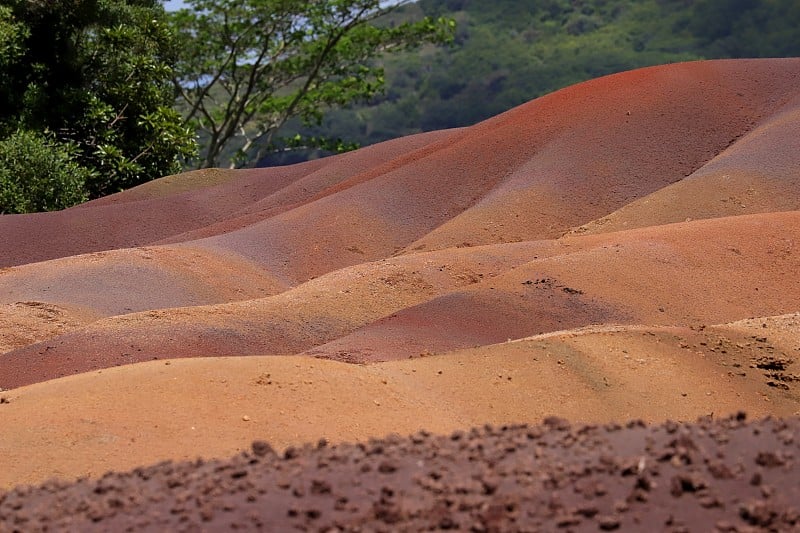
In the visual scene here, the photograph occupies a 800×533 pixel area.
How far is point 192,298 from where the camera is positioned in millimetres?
10602

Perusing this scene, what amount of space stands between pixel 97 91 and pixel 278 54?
23.4 ft

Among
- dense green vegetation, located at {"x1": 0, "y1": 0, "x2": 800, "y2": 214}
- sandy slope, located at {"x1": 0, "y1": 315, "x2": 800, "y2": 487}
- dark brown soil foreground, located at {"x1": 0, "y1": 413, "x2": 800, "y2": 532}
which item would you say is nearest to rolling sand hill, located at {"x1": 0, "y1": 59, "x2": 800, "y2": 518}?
sandy slope, located at {"x1": 0, "y1": 315, "x2": 800, "y2": 487}

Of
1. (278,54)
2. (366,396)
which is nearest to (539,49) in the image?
(278,54)

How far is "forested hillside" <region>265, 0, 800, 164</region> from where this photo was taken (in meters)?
71.9

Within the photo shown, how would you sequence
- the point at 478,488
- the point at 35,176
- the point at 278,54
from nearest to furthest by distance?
1. the point at 478,488
2. the point at 35,176
3. the point at 278,54

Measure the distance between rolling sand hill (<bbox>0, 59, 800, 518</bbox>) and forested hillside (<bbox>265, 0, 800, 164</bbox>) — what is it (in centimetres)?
5231

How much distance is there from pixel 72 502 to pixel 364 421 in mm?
2115

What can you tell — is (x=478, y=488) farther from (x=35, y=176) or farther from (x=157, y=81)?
(x=157, y=81)

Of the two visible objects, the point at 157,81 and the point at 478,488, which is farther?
the point at 157,81

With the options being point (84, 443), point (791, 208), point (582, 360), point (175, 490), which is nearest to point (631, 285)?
point (582, 360)

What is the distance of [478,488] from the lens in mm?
3271

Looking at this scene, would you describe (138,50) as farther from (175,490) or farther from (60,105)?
(175,490)

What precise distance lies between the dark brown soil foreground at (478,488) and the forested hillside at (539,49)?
63.6m

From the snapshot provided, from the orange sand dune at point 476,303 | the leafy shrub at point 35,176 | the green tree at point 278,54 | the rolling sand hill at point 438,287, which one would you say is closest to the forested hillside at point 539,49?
the green tree at point 278,54
